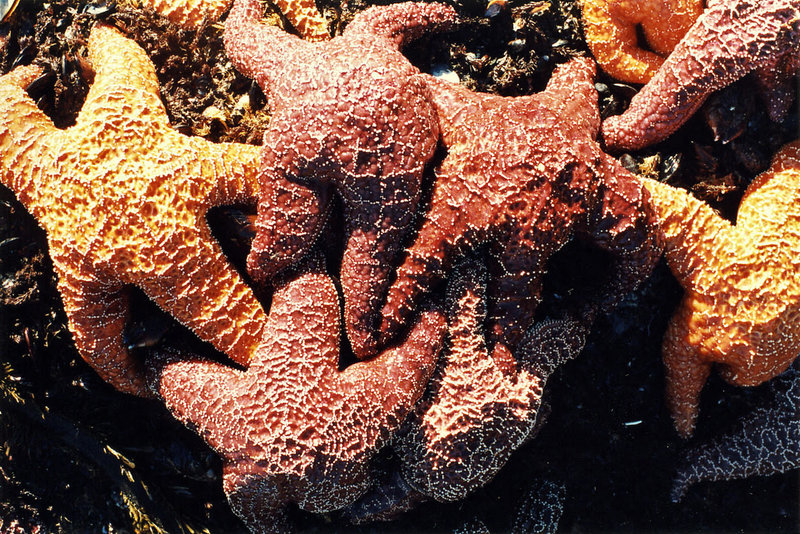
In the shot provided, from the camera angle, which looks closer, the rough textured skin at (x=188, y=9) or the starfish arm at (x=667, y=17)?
the starfish arm at (x=667, y=17)

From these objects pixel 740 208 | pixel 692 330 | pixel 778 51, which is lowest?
pixel 692 330

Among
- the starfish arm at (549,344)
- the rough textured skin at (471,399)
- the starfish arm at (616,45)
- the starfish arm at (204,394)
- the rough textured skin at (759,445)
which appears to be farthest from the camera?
the rough textured skin at (759,445)

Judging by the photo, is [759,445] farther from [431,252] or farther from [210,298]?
[210,298]

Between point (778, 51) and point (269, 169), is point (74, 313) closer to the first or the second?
point (269, 169)

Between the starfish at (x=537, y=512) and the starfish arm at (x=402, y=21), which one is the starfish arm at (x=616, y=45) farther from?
the starfish at (x=537, y=512)

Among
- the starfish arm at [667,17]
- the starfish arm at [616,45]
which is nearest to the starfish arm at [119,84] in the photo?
the starfish arm at [616,45]

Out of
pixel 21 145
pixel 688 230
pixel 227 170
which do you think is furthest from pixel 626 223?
pixel 21 145

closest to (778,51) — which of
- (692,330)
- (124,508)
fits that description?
(692,330)

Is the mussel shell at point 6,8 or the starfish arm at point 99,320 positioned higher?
the mussel shell at point 6,8
